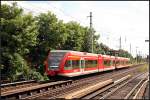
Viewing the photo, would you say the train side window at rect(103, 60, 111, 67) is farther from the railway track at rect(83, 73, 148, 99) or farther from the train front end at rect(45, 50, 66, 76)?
the railway track at rect(83, 73, 148, 99)

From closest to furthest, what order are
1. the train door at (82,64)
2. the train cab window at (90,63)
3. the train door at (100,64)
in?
the train door at (82,64) < the train cab window at (90,63) < the train door at (100,64)

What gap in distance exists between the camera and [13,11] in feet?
105

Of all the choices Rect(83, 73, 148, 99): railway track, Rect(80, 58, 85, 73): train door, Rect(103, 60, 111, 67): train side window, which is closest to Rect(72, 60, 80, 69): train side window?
Rect(80, 58, 85, 73): train door

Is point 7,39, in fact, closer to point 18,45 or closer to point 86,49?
point 18,45

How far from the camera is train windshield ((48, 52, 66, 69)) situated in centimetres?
3120

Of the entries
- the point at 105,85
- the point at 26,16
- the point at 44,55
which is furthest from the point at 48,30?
the point at 105,85

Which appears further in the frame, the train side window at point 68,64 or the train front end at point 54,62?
the train side window at point 68,64

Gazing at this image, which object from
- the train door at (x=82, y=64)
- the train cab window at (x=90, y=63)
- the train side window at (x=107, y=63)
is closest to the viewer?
the train door at (x=82, y=64)

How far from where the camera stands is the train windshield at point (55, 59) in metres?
31.2

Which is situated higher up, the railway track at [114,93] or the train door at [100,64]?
the train door at [100,64]

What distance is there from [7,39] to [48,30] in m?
9.22

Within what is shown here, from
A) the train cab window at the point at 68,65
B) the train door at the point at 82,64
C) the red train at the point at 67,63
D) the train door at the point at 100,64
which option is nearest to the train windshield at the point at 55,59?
the red train at the point at 67,63

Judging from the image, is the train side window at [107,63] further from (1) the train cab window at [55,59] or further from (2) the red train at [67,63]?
(1) the train cab window at [55,59]

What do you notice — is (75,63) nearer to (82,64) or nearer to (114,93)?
(82,64)
